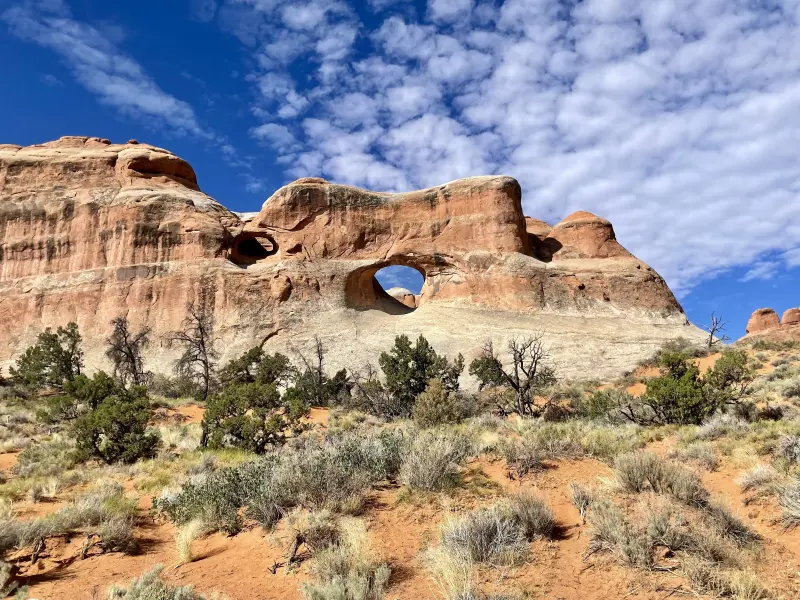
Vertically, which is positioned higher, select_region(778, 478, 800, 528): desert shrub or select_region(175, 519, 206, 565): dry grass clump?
select_region(778, 478, 800, 528): desert shrub

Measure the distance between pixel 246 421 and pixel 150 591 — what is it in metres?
7.64

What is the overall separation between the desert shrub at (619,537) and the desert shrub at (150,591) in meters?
3.48

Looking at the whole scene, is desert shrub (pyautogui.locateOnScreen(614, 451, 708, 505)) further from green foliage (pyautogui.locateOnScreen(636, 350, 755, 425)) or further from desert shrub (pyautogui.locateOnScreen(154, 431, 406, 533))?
green foliage (pyautogui.locateOnScreen(636, 350, 755, 425))

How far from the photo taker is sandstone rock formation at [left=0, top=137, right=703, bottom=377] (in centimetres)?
3784

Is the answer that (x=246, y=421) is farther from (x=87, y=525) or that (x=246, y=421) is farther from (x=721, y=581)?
(x=721, y=581)

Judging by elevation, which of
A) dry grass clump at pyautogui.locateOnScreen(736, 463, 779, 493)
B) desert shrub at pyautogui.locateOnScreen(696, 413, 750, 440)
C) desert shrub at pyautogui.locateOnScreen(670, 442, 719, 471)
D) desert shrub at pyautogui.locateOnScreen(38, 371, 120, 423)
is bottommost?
dry grass clump at pyautogui.locateOnScreen(736, 463, 779, 493)

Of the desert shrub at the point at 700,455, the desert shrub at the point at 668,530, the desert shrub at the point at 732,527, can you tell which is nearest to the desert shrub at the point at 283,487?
the desert shrub at the point at 668,530

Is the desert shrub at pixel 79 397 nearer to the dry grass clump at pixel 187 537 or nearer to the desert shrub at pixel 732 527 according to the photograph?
the dry grass clump at pixel 187 537

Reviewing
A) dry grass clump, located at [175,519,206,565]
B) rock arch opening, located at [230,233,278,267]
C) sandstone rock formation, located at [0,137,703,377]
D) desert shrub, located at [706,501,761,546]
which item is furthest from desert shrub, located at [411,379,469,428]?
rock arch opening, located at [230,233,278,267]

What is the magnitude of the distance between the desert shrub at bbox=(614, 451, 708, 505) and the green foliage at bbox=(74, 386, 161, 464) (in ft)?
31.7

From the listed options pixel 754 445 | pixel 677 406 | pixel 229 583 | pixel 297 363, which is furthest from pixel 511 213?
pixel 229 583

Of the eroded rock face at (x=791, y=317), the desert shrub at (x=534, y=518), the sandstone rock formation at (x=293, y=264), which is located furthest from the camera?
the eroded rock face at (x=791, y=317)

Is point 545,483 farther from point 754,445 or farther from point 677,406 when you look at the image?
point 677,406

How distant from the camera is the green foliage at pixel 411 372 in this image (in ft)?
73.7
